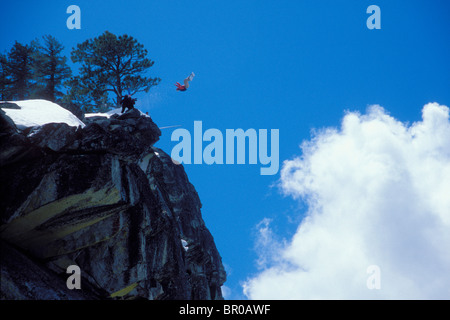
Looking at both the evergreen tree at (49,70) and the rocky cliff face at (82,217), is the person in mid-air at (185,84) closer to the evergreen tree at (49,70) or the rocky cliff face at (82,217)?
the rocky cliff face at (82,217)

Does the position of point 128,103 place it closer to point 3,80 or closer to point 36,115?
point 36,115

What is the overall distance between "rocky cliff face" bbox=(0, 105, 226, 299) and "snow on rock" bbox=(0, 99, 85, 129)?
1.00m

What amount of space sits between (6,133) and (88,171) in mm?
4702

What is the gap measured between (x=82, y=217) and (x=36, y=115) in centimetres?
712

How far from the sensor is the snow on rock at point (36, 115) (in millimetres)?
18906

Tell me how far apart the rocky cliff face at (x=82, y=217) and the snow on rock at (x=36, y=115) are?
39.2 inches

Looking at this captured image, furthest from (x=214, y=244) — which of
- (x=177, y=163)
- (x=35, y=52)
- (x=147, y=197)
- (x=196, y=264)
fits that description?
(x=35, y=52)

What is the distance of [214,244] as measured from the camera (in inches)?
2101

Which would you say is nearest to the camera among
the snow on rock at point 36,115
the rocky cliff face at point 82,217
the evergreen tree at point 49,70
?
the rocky cliff face at point 82,217

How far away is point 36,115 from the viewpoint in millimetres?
20141

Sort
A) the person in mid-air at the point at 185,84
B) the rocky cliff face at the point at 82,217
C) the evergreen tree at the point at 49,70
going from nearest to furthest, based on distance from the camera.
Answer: the rocky cliff face at the point at 82,217
the person in mid-air at the point at 185,84
the evergreen tree at the point at 49,70

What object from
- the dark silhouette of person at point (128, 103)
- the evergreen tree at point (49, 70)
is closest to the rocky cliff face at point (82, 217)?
the dark silhouette of person at point (128, 103)

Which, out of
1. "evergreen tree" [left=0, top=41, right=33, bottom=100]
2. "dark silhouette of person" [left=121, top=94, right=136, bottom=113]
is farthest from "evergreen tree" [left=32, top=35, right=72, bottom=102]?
"dark silhouette of person" [left=121, top=94, right=136, bottom=113]

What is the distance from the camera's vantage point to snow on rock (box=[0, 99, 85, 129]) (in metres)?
18.9
